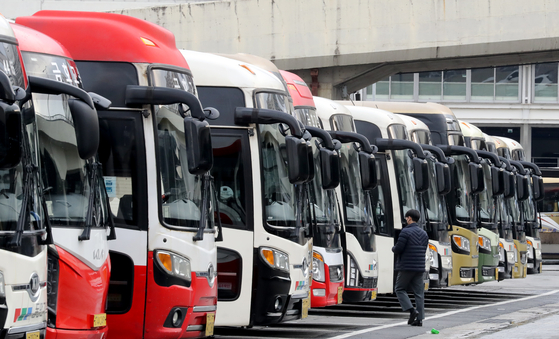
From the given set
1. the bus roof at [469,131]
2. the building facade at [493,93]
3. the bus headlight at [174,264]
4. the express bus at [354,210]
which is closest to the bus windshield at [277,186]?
the bus headlight at [174,264]

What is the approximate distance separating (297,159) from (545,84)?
44.1 m

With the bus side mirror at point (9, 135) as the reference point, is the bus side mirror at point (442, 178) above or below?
above

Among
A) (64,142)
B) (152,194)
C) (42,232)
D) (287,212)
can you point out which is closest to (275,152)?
A: (287,212)

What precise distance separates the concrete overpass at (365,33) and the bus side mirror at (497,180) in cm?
385

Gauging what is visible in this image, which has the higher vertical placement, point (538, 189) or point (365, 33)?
point (365, 33)

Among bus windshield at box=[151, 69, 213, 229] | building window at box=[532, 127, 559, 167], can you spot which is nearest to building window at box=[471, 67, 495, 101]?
building window at box=[532, 127, 559, 167]

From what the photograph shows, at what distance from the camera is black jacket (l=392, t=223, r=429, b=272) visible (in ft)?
45.0

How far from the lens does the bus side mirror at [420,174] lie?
51.8 ft

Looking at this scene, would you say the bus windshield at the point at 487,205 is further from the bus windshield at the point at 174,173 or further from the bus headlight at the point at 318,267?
the bus windshield at the point at 174,173

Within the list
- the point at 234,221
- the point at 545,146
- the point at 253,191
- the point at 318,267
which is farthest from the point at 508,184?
the point at 545,146

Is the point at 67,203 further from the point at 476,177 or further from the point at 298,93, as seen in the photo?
the point at 476,177

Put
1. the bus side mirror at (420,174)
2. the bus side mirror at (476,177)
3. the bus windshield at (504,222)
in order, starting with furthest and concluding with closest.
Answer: the bus windshield at (504,222) < the bus side mirror at (476,177) < the bus side mirror at (420,174)

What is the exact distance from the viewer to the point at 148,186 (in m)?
8.91

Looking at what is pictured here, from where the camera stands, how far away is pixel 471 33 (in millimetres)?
23438
